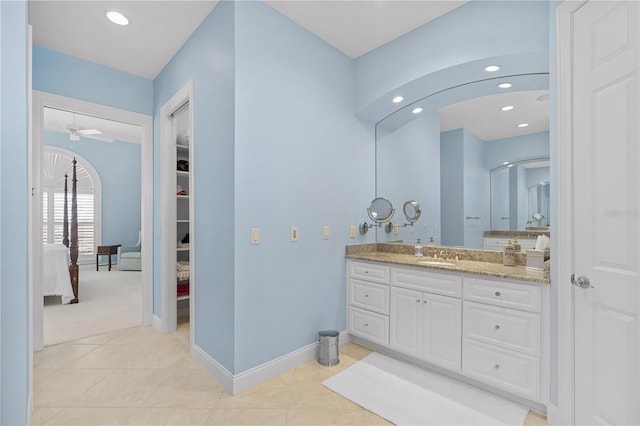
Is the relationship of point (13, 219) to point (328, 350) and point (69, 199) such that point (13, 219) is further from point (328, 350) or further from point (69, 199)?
point (69, 199)

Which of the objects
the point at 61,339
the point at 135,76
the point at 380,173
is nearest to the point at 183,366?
the point at 61,339

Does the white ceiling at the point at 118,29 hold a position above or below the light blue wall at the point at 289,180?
above

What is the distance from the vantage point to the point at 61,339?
3.11m

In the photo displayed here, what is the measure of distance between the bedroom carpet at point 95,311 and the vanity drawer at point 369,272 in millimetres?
2565

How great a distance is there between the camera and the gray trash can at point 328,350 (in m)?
2.59

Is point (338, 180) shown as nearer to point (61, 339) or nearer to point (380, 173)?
point (380, 173)

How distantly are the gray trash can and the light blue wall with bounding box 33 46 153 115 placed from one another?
3152 mm

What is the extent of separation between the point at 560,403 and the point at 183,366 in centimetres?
262

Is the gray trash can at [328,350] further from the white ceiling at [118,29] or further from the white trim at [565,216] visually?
the white ceiling at [118,29]

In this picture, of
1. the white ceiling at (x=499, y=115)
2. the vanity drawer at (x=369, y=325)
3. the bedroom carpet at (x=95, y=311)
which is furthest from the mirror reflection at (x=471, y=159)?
the bedroom carpet at (x=95, y=311)

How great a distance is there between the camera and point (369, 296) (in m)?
2.86

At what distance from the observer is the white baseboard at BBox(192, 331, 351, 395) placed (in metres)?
2.21

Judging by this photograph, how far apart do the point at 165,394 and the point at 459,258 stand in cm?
255

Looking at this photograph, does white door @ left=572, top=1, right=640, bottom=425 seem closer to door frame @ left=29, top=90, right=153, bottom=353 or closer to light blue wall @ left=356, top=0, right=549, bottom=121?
light blue wall @ left=356, top=0, right=549, bottom=121
